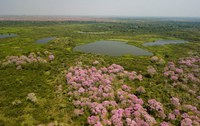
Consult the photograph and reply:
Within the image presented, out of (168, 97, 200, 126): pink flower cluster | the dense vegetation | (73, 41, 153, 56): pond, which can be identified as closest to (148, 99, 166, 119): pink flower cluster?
the dense vegetation

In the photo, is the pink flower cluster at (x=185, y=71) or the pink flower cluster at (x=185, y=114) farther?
the pink flower cluster at (x=185, y=71)

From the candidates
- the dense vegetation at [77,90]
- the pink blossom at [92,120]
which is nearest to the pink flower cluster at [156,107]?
the dense vegetation at [77,90]

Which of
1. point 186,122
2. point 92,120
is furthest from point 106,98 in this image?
point 186,122

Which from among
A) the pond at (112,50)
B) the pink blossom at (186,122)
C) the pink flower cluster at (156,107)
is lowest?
the pink blossom at (186,122)

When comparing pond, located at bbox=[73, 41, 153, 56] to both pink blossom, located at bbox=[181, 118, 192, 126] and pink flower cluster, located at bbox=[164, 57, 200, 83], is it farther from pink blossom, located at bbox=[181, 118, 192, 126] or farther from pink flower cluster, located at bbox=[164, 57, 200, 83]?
pink blossom, located at bbox=[181, 118, 192, 126]

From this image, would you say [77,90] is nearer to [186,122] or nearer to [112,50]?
[186,122]

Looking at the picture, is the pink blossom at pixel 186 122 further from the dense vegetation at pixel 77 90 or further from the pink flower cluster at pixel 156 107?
the pink flower cluster at pixel 156 107
